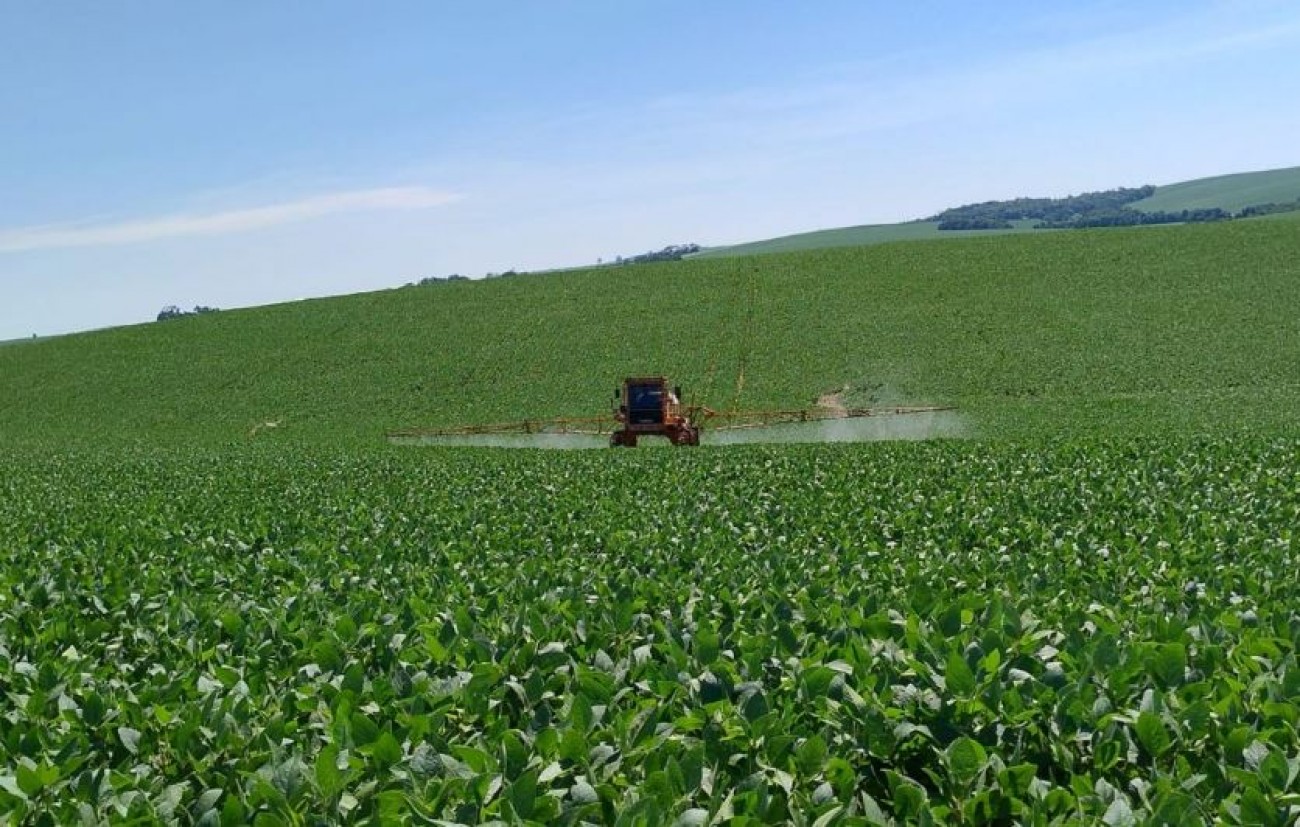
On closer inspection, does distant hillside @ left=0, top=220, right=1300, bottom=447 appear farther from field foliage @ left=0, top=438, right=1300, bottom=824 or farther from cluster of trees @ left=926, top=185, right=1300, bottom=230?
cluster of trees @ left=926, top=185, right=1300, bottom=230

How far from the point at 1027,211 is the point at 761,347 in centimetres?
14476

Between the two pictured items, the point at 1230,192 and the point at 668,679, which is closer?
the point at 668,679

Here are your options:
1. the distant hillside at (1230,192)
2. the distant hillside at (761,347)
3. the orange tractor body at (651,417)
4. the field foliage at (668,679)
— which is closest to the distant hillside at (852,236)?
the distant hillside at (1230,192)

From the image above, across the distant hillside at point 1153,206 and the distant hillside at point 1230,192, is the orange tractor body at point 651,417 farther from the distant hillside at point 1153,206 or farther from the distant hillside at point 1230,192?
the distant hillside at point 1230,192

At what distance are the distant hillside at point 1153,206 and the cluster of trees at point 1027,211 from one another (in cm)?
49

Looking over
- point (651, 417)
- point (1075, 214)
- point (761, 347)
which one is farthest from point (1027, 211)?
point (651, 417)

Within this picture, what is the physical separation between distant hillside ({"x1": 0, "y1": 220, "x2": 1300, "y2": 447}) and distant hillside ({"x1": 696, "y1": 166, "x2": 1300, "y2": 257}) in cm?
6823

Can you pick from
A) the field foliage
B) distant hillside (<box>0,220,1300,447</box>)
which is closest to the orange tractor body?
distant hillside (<box>0,220,1300,447</box>)

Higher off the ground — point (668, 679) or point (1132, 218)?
point (1132, 218)

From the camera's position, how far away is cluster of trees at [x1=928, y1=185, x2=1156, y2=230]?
515ft

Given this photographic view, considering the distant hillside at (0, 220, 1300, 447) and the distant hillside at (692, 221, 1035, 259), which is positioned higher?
the distant hillside at (692, 221, 1035, 259)

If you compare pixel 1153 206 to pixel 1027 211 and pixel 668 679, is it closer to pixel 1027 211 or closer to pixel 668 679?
pixel 1027 211

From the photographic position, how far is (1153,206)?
581 ft

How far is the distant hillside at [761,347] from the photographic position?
44.7 m
